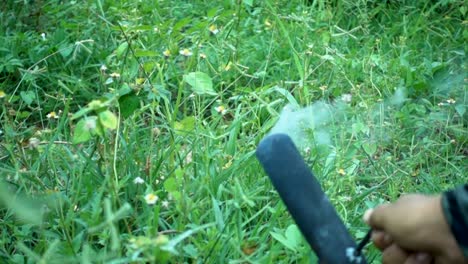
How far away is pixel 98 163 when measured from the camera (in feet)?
8.52

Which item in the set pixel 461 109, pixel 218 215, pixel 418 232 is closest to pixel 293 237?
pixel 218 215

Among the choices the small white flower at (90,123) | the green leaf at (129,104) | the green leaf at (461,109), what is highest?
the small white flower at (90,123)

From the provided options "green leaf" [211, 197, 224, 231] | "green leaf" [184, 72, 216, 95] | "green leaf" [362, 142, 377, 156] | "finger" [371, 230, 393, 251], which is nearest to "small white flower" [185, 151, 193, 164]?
"green leaf" [184, 72, 216, 95]

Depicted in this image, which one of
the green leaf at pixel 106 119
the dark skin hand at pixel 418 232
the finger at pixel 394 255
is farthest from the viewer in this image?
the green leaf at pixel 106 119

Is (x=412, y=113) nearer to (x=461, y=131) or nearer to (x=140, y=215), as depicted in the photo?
(x=461, y=131)

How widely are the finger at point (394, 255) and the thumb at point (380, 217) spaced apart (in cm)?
5

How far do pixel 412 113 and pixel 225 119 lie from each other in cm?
76

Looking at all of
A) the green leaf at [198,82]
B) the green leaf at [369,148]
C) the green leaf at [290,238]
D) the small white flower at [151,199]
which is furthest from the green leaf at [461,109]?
the small white flower at [151,199]

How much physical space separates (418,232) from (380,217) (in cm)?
11

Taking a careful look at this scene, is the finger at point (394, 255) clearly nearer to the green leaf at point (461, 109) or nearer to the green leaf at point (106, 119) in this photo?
the green leaf at point (106, 119)

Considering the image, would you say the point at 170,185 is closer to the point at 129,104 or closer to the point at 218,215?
the point at 218,215

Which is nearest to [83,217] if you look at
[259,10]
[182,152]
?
[182,152]

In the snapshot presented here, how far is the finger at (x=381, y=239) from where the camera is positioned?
6.16ft

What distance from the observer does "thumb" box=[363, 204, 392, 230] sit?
1832 mm
